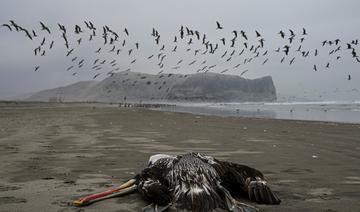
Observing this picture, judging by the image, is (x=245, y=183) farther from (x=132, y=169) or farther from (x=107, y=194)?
(x=132, y=169)

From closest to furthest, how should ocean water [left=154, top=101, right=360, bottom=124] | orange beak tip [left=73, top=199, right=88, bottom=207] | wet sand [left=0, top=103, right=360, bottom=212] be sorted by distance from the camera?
orange beak tip [left=73, top=199, right=88, bottom=207] < wet sand [left=0, top=103, right=360, bottom=212] < ocean water [left=154, top=101, right=360, bottom=124]

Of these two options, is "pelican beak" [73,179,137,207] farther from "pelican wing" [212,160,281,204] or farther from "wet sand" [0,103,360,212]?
"pelican wing" [212,160,281,204]

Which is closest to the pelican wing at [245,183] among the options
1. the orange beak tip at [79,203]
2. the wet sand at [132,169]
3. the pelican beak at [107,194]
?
the wet sand at [132,169]

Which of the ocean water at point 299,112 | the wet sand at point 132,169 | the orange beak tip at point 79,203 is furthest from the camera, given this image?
the ocean water at point 299,112

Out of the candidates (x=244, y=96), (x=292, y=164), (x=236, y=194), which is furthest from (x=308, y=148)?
(x=244, y=96)

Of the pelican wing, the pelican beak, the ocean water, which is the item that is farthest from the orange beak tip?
the ocean water

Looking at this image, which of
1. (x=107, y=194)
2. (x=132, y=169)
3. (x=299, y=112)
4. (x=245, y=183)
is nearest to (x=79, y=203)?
(x=107, y=194)

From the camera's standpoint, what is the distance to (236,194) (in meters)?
6.29

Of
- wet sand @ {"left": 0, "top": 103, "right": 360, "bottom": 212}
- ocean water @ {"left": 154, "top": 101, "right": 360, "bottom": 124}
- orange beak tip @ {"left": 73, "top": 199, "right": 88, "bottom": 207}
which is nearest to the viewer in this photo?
orange beak tip @ {"left": 73, "top": 199, "right": 88, "bottom": 207}

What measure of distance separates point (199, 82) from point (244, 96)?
21.6 meters

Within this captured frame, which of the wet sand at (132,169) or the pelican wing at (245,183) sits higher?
the pelican wing at (245,183)

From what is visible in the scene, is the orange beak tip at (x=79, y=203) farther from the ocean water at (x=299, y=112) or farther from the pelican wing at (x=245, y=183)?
the ocean water at (x=299, y=112)

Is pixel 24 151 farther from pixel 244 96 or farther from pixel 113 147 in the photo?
pixel 244 96

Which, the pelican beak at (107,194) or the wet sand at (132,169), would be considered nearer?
the pelican beak at (107,194)
